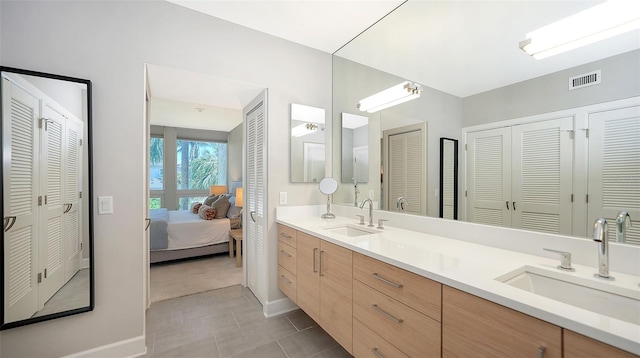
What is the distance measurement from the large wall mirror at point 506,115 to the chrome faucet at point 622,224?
0.05 ft

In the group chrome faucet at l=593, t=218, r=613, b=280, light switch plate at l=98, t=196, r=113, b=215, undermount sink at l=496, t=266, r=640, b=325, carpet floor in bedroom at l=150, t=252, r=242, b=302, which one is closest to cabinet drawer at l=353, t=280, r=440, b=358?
undermount sink at l=496, t=266, r=640, b=325

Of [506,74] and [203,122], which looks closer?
[506,74]

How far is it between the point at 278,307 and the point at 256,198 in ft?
3.47

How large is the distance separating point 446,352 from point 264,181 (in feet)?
6.05

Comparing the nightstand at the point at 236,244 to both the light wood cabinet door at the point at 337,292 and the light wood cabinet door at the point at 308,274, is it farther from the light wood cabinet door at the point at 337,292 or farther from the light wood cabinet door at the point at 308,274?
the light wood cabinet door at the point at 337,292

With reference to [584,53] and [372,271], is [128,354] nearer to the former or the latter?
[372,271]

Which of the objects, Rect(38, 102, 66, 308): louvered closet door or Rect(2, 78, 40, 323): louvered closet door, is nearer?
Rect(2, 78, 40, 323): louvered closet door

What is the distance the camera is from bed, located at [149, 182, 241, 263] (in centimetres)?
353

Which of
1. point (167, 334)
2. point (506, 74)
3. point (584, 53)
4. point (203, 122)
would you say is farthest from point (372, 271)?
point (203, 122)

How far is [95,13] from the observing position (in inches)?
66.2

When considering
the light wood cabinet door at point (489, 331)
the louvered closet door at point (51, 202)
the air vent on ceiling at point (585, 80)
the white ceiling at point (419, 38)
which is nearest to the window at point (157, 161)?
the white ceiling at point (419, 38)

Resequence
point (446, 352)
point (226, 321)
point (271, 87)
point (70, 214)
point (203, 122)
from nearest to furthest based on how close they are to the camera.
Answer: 1. point (446, 352)
2. point (70, 214)
3. point (226, 321)
4. point (271, 87)
5. point (203, 122)

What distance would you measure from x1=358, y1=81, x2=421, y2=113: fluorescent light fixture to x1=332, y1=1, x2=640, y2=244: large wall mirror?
0.12 ft

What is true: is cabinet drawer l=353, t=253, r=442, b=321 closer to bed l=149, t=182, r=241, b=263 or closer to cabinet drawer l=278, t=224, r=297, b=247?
cabinet drawer l=278, t=224, r=297, b=247
